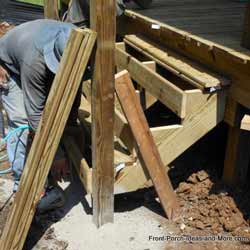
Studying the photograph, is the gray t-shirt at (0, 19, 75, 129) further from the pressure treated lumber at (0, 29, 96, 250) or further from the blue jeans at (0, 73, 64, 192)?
the pressure treated lumber at (0, 29, 96, 250)

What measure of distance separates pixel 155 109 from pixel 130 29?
993 mm

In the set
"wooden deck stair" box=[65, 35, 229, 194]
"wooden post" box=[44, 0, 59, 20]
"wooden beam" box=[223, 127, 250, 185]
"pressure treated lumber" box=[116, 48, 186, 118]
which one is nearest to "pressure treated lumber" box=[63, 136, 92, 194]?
"wooden deck stair" box=[65, 35, 229, 194]

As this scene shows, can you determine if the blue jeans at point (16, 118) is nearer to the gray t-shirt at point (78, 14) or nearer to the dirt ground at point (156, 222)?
the dirt ground at point (156, 222)

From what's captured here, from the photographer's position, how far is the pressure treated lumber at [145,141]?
3281 millimetres

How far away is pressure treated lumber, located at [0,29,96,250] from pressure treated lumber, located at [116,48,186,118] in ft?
2.55

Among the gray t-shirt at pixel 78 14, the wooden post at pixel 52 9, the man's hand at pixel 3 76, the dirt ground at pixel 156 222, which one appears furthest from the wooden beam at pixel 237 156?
the wooden post at pixel 52 9

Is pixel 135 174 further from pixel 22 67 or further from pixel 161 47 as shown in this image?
pixel 161 47

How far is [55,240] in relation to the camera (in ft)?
11.8

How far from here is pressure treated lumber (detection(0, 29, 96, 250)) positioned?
9.84 ft

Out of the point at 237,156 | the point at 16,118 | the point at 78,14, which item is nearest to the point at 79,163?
the point at 16,118

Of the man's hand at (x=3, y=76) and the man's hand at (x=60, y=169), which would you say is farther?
the man's hand at (x=60, y=169)

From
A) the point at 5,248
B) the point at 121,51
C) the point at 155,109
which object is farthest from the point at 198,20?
the point at 5,248

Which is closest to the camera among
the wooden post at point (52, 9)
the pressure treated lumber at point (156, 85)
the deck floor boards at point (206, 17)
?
the pressure treated lumber at point (156, 85)

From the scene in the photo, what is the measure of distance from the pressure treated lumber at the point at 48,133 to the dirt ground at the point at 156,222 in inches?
13.7
